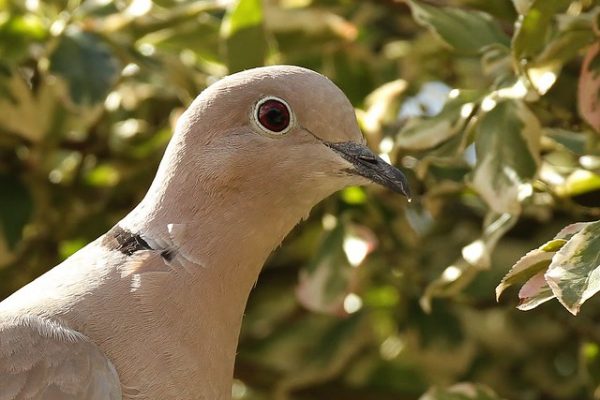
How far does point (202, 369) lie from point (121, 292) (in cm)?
20

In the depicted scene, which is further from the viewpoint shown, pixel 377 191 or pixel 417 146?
pixel 377 191

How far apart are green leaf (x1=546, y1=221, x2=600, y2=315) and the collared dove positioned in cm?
41

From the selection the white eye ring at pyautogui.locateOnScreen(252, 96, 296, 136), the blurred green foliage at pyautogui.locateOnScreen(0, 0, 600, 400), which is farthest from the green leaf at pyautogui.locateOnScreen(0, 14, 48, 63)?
the white eye ring at pyautogui.locateOnScreen(252, 96, 296, 136)

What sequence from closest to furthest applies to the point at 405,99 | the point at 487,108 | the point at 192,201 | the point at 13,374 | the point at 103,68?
1. the point at 13,374
2. the point at 192,201
3. the point at 487,108
4. the point at 103,68
5. the point at 405,99

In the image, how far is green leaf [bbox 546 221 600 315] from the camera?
5.96 ft

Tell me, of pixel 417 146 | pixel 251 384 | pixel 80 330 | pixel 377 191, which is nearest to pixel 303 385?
pixel 251 384

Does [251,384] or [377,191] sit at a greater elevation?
[377,191]

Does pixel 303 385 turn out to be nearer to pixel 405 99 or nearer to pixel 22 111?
pixel 405 99

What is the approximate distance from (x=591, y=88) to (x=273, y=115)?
62 centimetres

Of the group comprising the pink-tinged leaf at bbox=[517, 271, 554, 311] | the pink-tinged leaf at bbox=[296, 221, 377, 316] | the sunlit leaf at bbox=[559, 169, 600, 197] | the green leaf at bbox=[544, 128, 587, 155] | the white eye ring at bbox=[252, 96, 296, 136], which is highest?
the white eye ring at bbox=[252, 96, 296, 136]

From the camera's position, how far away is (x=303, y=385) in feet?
10.8

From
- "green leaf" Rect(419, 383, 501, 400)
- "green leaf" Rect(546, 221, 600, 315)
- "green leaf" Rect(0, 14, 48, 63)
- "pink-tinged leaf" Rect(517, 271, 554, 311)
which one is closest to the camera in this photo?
"green leaf" Rect(546, 221, 600, 315)

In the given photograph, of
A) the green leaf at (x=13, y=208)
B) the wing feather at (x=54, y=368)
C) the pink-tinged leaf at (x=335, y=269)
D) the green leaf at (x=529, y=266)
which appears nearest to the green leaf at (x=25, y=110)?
the green leaf at (x=13, y=208)

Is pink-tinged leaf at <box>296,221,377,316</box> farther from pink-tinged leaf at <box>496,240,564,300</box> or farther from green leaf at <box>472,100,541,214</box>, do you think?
pink-tinged leaf at <box>496,240,564,300</box>
